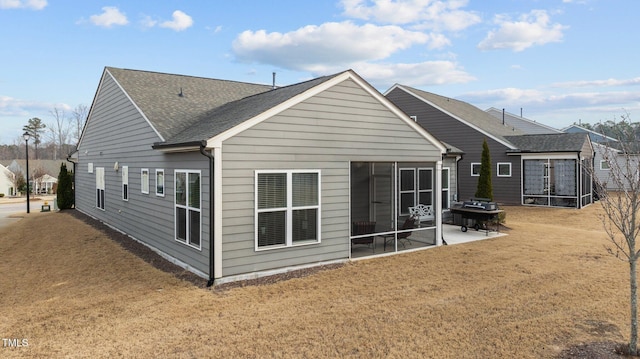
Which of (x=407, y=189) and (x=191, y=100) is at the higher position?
(x=191, y=100)

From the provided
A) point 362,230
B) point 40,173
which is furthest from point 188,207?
point 40,173

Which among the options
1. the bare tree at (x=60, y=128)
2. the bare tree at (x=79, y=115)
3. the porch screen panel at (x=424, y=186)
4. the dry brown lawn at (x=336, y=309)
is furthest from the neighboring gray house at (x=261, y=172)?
the bare tree at (x=60, y=128)

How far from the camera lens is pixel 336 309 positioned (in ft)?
20.0

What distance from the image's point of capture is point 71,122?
54531 mm

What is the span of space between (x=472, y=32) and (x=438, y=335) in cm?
1247

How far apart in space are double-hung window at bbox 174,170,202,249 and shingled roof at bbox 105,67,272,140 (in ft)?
5.40

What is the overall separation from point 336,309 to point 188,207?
402 centimetres

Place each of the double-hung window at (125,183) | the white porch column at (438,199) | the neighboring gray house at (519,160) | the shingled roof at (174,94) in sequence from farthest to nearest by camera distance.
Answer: the neighboring gray house at (519,160), the double-hung window at (125,183), the shingled roof at (174,94), the white porch column at (438,199)

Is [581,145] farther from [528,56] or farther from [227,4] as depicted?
[227,4]

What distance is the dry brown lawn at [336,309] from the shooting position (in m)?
4.81

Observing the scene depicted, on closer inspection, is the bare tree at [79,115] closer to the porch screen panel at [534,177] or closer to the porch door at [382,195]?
the porch door at [382,195]

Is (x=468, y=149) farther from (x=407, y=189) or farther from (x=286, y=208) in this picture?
(x=286, y=208)

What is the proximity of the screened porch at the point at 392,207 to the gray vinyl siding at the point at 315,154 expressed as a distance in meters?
0.74

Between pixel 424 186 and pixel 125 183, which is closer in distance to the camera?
pixel 125 183
